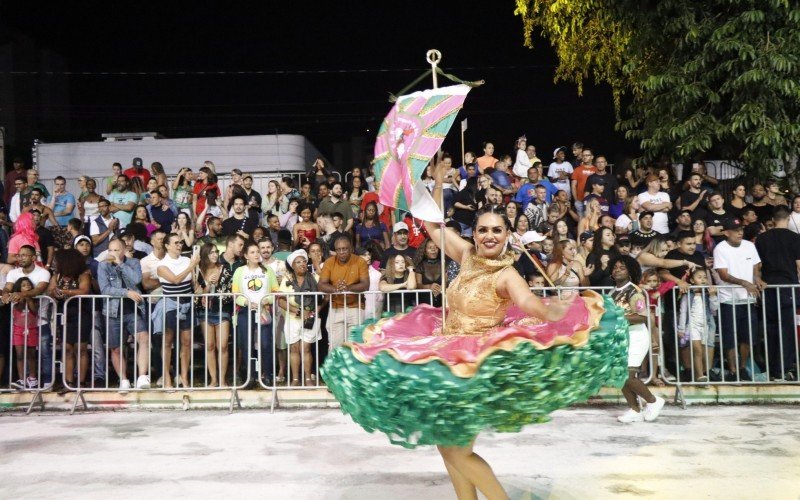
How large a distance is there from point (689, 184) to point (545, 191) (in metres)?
2.12

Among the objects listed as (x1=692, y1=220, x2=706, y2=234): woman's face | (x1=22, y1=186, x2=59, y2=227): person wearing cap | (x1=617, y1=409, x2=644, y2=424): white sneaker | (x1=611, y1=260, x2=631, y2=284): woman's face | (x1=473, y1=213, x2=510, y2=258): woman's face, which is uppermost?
(x1=22, y1=186, x2=59, y2=227): person wearing cap

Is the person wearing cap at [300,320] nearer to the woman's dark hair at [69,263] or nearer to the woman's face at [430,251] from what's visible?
the woman's face at [430,251]

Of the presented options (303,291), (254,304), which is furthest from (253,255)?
(303,291)

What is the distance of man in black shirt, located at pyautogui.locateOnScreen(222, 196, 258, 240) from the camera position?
1175cm

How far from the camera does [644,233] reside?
10.8 meters

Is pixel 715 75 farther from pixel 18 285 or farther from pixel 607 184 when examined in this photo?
pixel 18 285

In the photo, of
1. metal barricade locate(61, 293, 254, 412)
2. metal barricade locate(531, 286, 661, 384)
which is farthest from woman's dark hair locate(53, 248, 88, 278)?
metal barricade locate(531, 286, 661, 384)

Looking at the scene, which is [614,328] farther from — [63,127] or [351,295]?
[63,127]

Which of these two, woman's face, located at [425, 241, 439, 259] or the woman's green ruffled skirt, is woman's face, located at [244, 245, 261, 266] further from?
the woman's green ruffled skirt

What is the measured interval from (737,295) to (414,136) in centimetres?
579

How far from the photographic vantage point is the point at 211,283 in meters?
9.98

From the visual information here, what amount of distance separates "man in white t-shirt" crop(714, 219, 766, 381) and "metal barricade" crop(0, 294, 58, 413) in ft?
25.3

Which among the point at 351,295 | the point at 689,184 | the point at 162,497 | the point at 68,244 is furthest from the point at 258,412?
the point at 689,184

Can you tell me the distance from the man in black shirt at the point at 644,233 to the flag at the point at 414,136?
18.9ft
